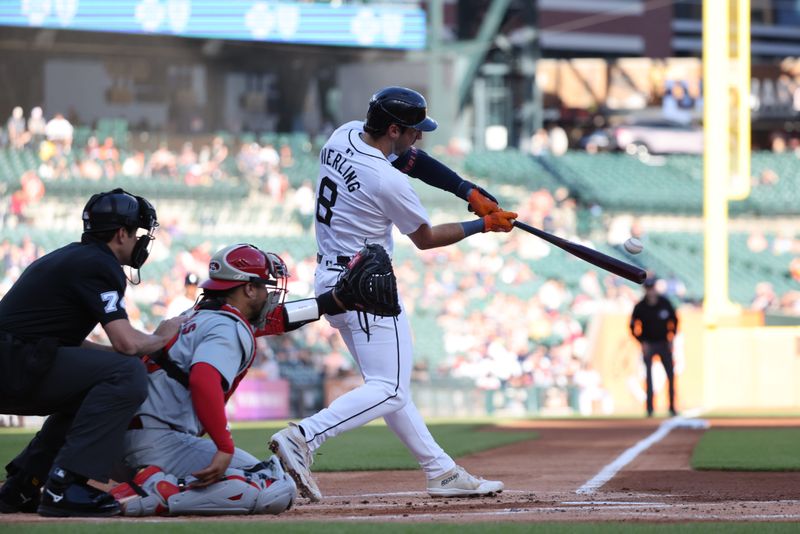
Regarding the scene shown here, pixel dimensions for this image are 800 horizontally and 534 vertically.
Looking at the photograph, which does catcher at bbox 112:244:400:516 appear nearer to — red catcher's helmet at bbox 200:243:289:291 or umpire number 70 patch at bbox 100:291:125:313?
red catcher's helmet at bbox 200:243:289:291

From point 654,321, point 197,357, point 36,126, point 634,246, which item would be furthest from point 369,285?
point 36,126

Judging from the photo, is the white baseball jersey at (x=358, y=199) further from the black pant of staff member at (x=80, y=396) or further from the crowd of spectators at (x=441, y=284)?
the crowd of spectators at (x=441, y=284)

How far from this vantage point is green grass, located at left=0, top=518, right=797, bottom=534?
4.46 metres

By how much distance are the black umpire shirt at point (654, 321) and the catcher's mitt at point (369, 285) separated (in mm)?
10499

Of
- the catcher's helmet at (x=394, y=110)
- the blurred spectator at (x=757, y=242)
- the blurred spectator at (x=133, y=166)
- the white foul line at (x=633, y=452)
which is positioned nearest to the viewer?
the catcher's helmet at (x=394, y=110)

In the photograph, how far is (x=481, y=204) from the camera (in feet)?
19.5

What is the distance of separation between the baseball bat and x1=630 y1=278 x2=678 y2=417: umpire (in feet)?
31.2

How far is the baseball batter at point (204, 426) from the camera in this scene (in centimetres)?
497

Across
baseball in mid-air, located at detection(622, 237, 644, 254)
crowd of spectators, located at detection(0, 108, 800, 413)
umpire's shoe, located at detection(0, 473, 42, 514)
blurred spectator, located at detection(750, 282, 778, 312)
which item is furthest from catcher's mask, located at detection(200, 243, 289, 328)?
blurred spectator, located at detection(750, 282, 778, 312)

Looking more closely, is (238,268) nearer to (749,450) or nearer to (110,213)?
(110,213)

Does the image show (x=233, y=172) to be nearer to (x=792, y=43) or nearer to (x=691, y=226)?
(x=691, y=226)

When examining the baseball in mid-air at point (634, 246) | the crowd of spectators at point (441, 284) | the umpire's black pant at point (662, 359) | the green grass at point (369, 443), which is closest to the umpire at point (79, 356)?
the baseball in mid-air at point (634, 246)

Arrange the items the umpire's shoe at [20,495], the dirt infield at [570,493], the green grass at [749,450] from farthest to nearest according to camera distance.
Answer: the green grass at [749,450], the umpire's shoe at [20,495], the dirt infield at [570,493]

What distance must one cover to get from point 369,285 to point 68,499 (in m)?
1.49
